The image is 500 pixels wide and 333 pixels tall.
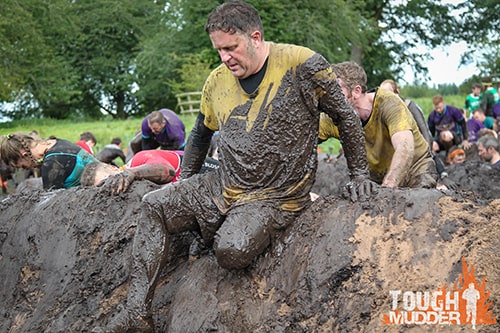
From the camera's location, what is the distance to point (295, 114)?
4.42m

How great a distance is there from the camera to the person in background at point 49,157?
609cm

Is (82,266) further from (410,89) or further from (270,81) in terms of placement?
(410,89)

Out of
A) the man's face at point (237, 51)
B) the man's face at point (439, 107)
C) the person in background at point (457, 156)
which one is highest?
the man's face at point (237, 51)

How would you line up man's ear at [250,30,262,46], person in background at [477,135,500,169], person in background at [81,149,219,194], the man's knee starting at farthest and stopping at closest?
1. person in background at [477,135,500,169]
2. person in background at [81,149,219,194]
3. man's ear at [250,30,262,46]
4. the man's knee

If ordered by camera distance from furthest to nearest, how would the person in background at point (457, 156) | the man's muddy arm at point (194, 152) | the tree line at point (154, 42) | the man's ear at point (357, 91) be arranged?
1. the tree line at point (154, 42)
2. the person in background at point (457, 156)
3. the man's ear at point (357, 91)
4. the man's muddy arm at point (194, 152)

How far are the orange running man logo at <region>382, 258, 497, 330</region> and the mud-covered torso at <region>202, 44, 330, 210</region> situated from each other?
3.28 feet

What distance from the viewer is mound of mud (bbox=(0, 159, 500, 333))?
3.87m

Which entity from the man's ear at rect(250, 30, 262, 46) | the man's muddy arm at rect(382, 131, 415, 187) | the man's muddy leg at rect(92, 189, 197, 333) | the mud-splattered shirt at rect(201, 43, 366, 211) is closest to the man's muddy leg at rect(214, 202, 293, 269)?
the mud-splattered shirt at rect(201, 43, 366, 211)

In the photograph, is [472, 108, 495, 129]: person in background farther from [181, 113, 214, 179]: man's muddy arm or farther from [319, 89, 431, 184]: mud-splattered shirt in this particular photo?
[181, 113, 214, 179]: man's muddy arm

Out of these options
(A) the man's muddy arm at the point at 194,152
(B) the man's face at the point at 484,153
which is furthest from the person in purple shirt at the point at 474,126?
(A) the man's muddy arm at the point at 194,152

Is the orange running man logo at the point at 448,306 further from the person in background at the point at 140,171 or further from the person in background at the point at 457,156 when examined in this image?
the person in background at the point at 457,156

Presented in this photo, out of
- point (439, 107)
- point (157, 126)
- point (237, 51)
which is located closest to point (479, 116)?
point (439, 107)

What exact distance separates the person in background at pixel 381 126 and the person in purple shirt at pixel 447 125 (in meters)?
7.55

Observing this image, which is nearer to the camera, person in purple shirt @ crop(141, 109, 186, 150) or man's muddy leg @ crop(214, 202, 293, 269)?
man's muddy leg @ crop(214, 202, 293, 269)
